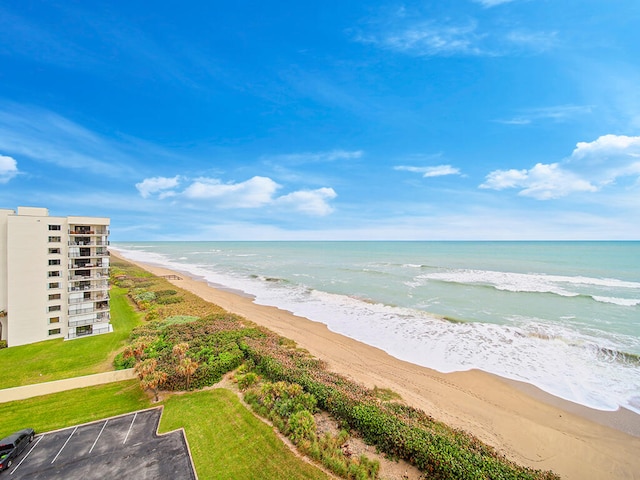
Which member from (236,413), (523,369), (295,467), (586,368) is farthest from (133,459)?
(586,368)

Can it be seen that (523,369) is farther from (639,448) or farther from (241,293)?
(241,293)

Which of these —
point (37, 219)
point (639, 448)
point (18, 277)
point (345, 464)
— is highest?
point (37, 219)

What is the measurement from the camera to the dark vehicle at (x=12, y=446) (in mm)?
12323

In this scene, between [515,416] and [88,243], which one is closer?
[515,416]

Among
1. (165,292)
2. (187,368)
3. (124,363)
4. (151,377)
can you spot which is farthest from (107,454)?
(165,292)

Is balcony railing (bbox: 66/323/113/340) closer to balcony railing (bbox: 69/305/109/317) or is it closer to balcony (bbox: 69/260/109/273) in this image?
balcony railing (bbox: 69/305/109/317)

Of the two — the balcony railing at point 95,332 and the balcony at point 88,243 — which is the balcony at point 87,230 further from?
the balcony railing at point 95,332

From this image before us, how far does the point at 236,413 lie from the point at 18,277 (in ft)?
81.1

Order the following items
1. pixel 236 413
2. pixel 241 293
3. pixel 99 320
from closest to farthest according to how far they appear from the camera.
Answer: pixel 236 413 < pixel 99 320 < pixel 241 293

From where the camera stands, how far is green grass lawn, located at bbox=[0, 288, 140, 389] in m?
20.3

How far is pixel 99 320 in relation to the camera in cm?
2900

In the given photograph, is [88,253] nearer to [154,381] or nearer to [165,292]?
[165,292]

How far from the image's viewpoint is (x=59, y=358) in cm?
2295

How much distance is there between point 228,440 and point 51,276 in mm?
25507
